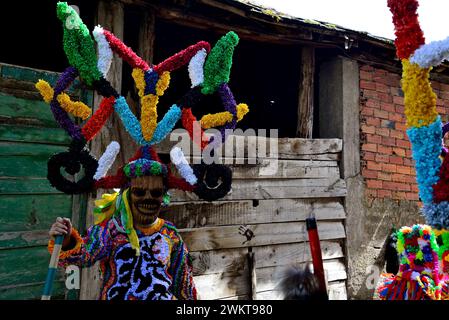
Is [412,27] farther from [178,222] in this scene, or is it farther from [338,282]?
[338,282]

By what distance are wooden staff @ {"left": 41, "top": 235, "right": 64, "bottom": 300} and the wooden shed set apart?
1236 millimetres

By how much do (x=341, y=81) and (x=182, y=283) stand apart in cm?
314

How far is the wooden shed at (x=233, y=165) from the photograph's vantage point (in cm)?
288

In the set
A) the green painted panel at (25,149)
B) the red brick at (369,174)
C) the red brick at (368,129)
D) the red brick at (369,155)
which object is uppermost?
the red brick at (368,129)

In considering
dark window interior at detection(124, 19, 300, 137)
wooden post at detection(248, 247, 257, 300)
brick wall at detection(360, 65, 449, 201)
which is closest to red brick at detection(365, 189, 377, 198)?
brick wall at detection(360, 65, 449, 201)

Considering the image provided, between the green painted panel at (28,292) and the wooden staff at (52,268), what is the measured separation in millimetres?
1313

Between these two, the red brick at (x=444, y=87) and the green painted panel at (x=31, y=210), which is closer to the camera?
the green painted panel at (x=31, y=210)

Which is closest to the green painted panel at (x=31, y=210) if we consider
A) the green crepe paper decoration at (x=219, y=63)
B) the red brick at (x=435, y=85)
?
the green crepe paper decoration at (x=219, y=63)

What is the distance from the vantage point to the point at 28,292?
2.84 m

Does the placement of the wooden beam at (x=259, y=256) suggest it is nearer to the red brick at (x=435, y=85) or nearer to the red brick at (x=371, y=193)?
the red brick at (x=371, y=193)

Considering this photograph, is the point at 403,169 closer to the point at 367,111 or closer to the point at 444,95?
the point at 367,111

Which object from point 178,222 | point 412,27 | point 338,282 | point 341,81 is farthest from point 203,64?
point 338,282

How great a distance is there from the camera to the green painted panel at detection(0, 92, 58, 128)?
2.87 m

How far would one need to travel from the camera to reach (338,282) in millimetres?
4113
